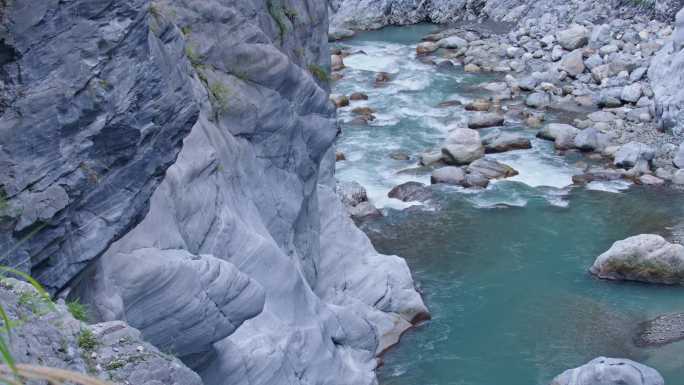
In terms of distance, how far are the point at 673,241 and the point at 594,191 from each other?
3.56 meters

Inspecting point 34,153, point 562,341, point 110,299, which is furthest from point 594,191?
point 34,153

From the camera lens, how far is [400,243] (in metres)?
21.6

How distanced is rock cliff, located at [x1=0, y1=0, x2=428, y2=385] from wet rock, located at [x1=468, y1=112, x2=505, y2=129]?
400 inches

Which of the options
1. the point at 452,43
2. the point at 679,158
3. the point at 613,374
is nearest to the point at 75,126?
the point at 613,374

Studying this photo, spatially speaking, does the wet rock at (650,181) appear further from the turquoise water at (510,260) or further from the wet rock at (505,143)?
the wet rock at (505,143)

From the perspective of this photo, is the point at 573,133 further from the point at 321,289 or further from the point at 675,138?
the point at 321,289

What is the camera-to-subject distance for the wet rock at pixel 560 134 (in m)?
27.3

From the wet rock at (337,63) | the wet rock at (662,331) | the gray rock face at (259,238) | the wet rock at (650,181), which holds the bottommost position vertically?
the wet rock at (337,63)

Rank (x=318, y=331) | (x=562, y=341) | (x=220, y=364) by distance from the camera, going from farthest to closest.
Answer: (x=562, y=341)
(x=318, y=331)
(x=220, y=364)

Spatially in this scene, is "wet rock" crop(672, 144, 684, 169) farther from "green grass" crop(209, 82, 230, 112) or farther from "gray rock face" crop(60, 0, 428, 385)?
"green grass" crop(209, 82, 230, 112)

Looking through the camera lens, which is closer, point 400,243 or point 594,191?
point 400,243

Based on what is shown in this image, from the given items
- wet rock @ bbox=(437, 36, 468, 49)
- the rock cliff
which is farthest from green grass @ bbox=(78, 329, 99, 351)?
wet rock @ bbox=(437, 36, 468, 49)

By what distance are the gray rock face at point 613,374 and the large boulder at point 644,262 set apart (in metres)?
4.44

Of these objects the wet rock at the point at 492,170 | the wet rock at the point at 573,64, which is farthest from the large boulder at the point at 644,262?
the wet rock at the point at 573,64
